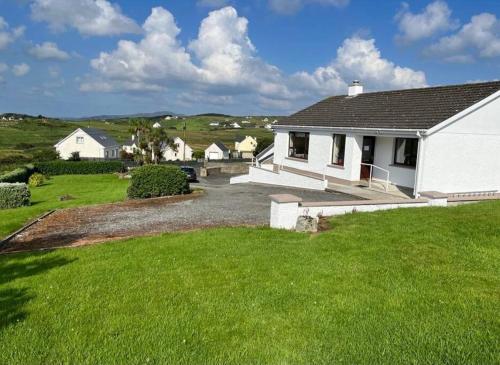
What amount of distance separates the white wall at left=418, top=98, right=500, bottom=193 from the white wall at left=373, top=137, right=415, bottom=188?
1142mm

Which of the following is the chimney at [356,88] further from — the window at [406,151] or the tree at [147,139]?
the tree at [147,139]

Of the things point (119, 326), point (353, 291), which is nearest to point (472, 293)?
point (353, 291)

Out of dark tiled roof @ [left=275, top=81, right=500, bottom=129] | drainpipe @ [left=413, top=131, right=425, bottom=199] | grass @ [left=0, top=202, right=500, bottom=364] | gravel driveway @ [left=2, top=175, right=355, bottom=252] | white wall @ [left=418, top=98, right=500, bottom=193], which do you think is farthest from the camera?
dark tiled roof @ [left=275, top=81, right=500, bottom=129]

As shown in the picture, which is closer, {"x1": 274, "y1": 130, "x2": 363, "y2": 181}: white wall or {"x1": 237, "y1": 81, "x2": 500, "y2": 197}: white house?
{"x1": 237, "y1": 81, "x2": 500, "y2": 197}: white house

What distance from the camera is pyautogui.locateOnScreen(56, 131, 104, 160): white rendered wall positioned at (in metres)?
69.9

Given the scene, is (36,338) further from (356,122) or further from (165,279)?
(356,122)

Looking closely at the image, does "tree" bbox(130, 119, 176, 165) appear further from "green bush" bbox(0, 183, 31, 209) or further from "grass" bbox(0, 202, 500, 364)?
"grass" bbox(0, 202, 500, 364)

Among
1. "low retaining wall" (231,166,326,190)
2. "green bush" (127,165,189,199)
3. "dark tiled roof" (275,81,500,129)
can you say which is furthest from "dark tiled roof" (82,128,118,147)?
"green bush" (127,165,189,199)

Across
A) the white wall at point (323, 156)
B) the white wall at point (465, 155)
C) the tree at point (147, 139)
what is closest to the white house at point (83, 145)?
the tree at point (147, 139)

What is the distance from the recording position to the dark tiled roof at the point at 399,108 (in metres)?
16.6

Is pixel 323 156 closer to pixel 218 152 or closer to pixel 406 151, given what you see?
pixel 406 151

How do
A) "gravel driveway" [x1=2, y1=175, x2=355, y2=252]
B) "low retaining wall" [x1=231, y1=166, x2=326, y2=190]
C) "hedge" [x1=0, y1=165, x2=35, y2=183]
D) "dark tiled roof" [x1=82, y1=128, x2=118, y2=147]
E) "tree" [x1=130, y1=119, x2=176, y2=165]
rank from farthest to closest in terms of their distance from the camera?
"dark tiled roof" [x1=82, y1=128, x2=118, y2=147]
"tree" [x1=130, y1=119, x2=176, y2=165]
"hedge" [x1=0, y1=165, x2=35, y2=183]
"low retaining wall" [x1=231, y1=166, x2=326, y2=190]
"gravel driveway" [x1=2, y1=175, x2=355, y2=252]

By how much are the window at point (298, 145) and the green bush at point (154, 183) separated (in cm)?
799

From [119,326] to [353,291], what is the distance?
328cm
